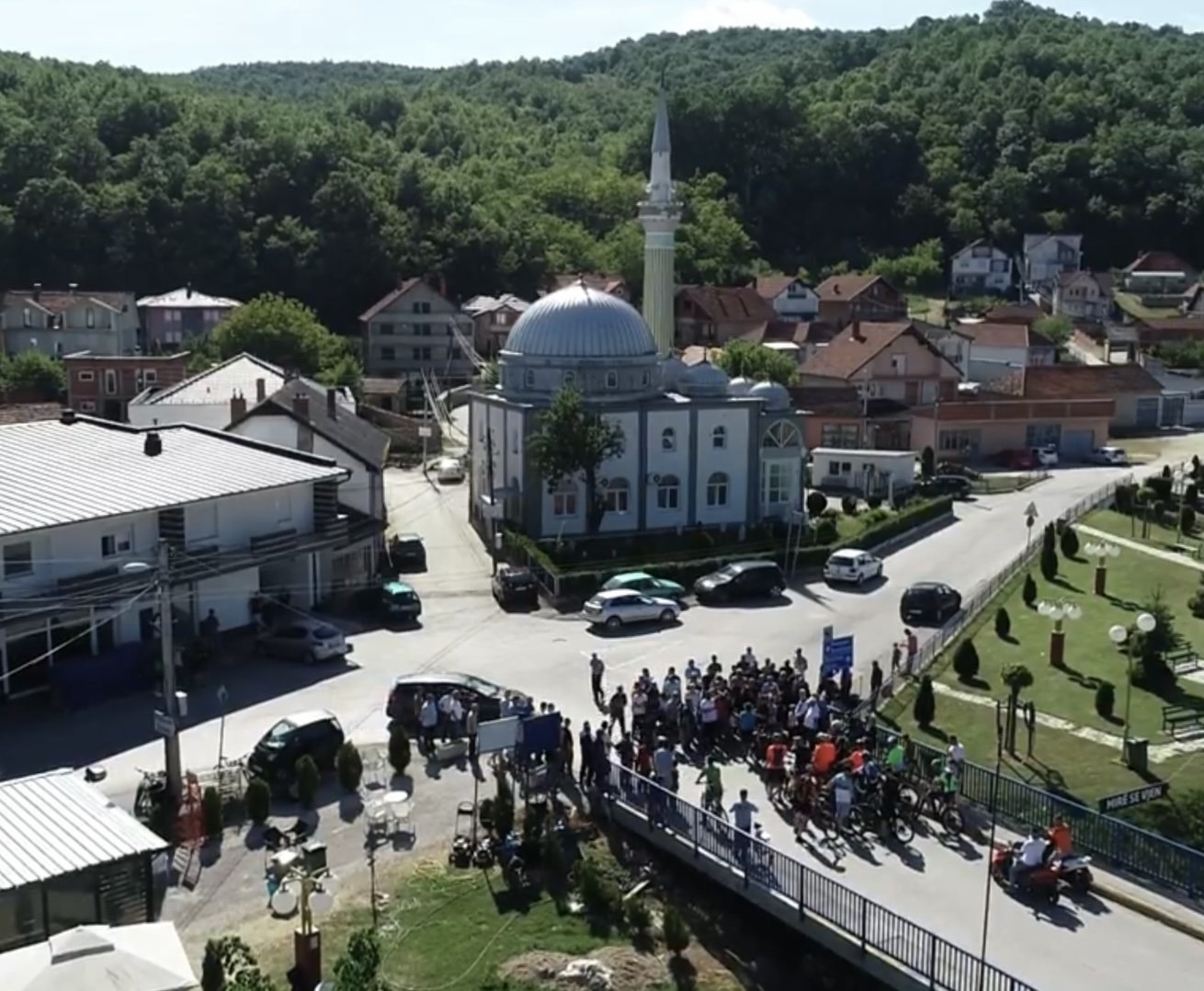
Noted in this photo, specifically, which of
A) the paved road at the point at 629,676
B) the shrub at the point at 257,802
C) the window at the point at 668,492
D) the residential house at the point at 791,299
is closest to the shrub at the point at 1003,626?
the paved road at the point at 629,676

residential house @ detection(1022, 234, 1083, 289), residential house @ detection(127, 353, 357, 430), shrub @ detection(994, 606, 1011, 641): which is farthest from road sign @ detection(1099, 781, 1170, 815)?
residential house @ detection(1022, 234, 1083, 289)

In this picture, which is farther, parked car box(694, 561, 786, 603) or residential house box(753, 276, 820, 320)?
residential house box(753, 276, 820, 320)

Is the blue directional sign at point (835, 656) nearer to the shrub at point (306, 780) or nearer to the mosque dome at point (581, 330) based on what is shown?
the shrub at point (306, 780)

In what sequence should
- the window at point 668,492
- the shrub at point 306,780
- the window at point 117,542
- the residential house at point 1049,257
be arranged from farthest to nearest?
the residential house at point 1049,257 < the window at point 668,492 < the window at point 117,542 < the shrub at point 306,780

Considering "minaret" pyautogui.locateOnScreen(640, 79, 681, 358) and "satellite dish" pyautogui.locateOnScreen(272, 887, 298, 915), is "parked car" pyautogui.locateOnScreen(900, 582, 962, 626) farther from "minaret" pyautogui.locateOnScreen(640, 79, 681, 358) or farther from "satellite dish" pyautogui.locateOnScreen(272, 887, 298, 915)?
"minaret" pyautogui.locateOnScreen(640, 79, 681, 358)

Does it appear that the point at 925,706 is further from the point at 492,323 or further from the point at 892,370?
the point at 492,323

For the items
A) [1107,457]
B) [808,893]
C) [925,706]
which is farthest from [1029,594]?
[1107,457]
